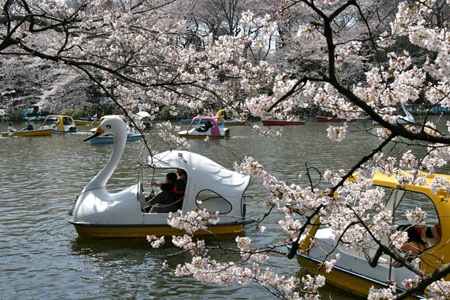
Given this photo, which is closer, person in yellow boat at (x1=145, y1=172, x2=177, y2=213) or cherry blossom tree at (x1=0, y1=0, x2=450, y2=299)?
cherry blossom tree at (x1=0, y1=0, x2=450, y2=299)

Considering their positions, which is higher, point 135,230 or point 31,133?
point 31,133

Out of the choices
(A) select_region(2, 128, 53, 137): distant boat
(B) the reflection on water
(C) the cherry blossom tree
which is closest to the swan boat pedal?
(B) the reflection on water

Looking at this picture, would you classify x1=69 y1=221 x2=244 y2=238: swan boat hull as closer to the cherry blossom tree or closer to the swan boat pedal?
the swan boat pedal

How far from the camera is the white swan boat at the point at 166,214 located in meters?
8.48

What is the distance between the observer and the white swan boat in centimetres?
848

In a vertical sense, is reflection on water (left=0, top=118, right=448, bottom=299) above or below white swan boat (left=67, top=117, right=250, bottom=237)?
below

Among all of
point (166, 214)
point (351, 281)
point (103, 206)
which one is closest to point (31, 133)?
point (103, 206)

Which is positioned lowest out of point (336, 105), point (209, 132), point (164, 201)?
point (164, 201)

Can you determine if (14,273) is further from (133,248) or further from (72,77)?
(72,77)

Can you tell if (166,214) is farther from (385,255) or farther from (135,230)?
(385,255)

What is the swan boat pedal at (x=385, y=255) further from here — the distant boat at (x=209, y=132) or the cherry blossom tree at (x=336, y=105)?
the distant boat at (x=209, y=132)

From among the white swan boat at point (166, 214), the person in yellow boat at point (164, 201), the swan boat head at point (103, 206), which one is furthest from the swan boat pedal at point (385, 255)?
the swan boat head at point (103, 206)

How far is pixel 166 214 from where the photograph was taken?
27.9 feet

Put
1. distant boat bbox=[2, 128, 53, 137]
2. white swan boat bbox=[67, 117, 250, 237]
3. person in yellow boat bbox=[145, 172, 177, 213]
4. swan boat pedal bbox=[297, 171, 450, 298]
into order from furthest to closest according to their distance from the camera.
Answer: distant boat bbox=[2, 128, 53, 137] < person in yellow boat bbox=[145, 172, 177, 213] < white swan boat bbox=[67, 117, 250, 237] < swan boat pedal bbox=[297, 171, 450, 298]
